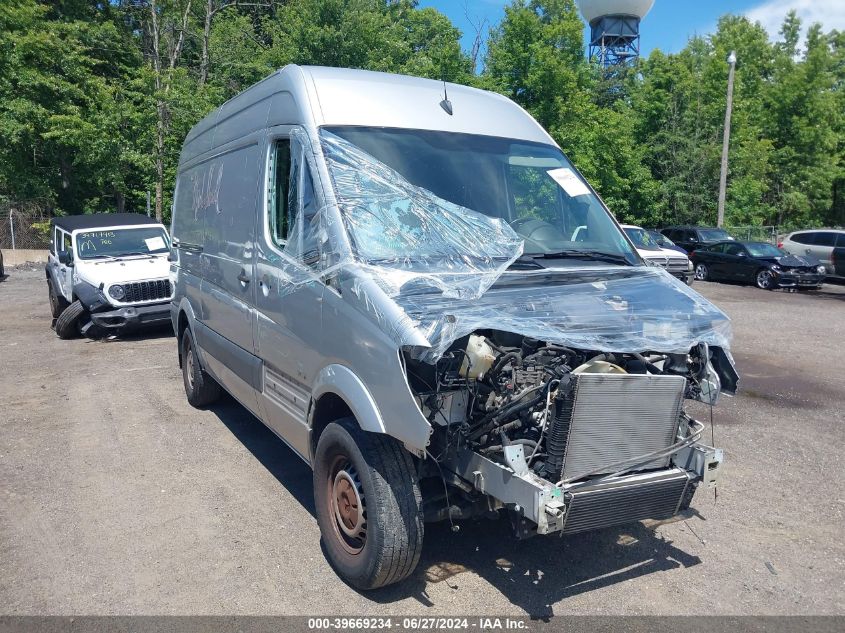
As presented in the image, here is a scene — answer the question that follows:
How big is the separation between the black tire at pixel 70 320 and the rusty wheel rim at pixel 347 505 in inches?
340

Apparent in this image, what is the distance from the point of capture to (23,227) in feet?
84.2

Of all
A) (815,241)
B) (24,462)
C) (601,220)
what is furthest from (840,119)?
(24,462)

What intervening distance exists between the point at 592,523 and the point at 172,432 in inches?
178

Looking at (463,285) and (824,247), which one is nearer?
(463,285)

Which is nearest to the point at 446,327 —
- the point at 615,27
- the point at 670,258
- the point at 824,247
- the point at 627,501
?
the point at 627,501

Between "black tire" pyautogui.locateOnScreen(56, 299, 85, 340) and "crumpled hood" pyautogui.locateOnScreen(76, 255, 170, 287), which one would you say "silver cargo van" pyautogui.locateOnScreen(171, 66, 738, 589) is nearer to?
"crumpled hood" pyautogui.locateOnScreen(76, 255, 170, 287)

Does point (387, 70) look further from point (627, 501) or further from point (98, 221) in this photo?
point (627, 501)

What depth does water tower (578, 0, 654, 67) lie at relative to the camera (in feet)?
153

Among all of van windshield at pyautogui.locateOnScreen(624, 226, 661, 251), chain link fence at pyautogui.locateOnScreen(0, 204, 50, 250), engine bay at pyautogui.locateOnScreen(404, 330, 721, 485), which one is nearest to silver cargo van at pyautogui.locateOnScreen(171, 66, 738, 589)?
engine bay at pyautogui.locateOnScreen(404, 330, 721, 485)

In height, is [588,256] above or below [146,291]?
above

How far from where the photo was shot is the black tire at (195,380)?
6.89m

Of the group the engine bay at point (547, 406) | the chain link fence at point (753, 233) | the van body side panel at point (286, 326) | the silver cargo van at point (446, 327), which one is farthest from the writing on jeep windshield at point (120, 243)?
the chain link fence at point (753, 233)

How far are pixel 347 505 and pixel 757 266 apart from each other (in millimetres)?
19405

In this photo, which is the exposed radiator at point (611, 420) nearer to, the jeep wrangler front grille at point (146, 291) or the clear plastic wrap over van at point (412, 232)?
the clear plastic wrap over van at point (412, 232)
